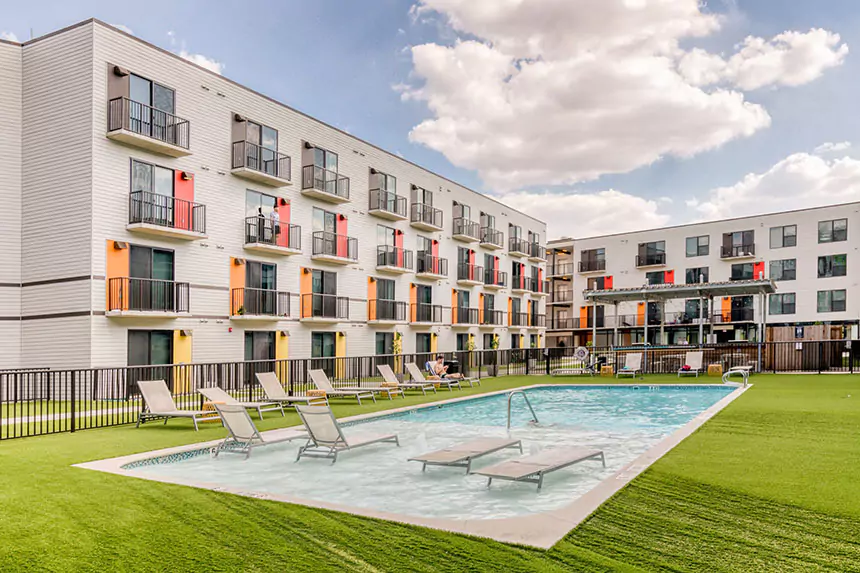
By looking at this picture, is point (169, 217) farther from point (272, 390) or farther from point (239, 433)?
point (239, 433)

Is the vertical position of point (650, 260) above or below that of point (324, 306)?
above

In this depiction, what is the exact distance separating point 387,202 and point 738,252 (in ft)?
96.6

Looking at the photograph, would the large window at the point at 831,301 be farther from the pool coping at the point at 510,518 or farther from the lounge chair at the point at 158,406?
the lounge chair at the point at 158,406

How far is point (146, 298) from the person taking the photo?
68.0ft

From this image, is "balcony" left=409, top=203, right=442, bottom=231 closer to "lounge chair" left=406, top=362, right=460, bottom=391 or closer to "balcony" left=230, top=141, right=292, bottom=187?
"balcony" left=230, top=141, right=292, bottom=187

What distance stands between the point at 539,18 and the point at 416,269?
1743cm

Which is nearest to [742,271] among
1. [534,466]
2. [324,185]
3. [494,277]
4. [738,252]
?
[738,252]

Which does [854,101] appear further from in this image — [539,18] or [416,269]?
[416,269]

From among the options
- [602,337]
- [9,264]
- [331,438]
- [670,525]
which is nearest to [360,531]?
[670,525]

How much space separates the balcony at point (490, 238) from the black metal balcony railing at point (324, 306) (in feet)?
47.0

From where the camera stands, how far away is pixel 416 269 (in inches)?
1411

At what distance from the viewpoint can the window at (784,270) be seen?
46.0 metres

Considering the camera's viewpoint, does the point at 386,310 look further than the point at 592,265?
No

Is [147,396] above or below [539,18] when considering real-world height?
below
